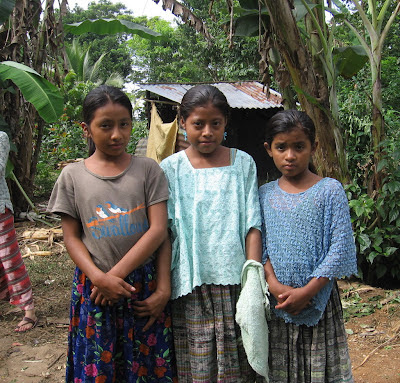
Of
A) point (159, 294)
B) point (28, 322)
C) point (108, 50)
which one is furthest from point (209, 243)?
point (108, 50)

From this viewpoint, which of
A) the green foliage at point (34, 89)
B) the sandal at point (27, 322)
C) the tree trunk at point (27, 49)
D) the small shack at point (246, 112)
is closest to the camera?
the sandal at point (27, 322)

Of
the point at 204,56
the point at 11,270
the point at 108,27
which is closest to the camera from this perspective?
the point at 11,270

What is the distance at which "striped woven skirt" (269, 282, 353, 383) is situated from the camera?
168 centimetres

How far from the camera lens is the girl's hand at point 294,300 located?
5.30 ft

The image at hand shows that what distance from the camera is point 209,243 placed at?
1692 mm

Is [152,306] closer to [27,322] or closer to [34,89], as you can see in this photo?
[27,322]

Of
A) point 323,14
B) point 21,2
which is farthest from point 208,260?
point 21,2

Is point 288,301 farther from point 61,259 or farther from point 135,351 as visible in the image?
point 61,259

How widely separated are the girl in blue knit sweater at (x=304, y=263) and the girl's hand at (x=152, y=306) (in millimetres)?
427

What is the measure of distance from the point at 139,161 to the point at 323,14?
2375mm

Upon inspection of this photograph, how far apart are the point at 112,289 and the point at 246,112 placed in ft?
26.5

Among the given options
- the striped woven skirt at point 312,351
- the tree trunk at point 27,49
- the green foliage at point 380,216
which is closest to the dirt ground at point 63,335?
the green foliage at point 380,216

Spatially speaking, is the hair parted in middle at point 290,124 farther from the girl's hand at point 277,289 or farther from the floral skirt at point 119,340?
the floral skirt at point 119,340

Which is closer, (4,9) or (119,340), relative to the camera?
(119,340)
